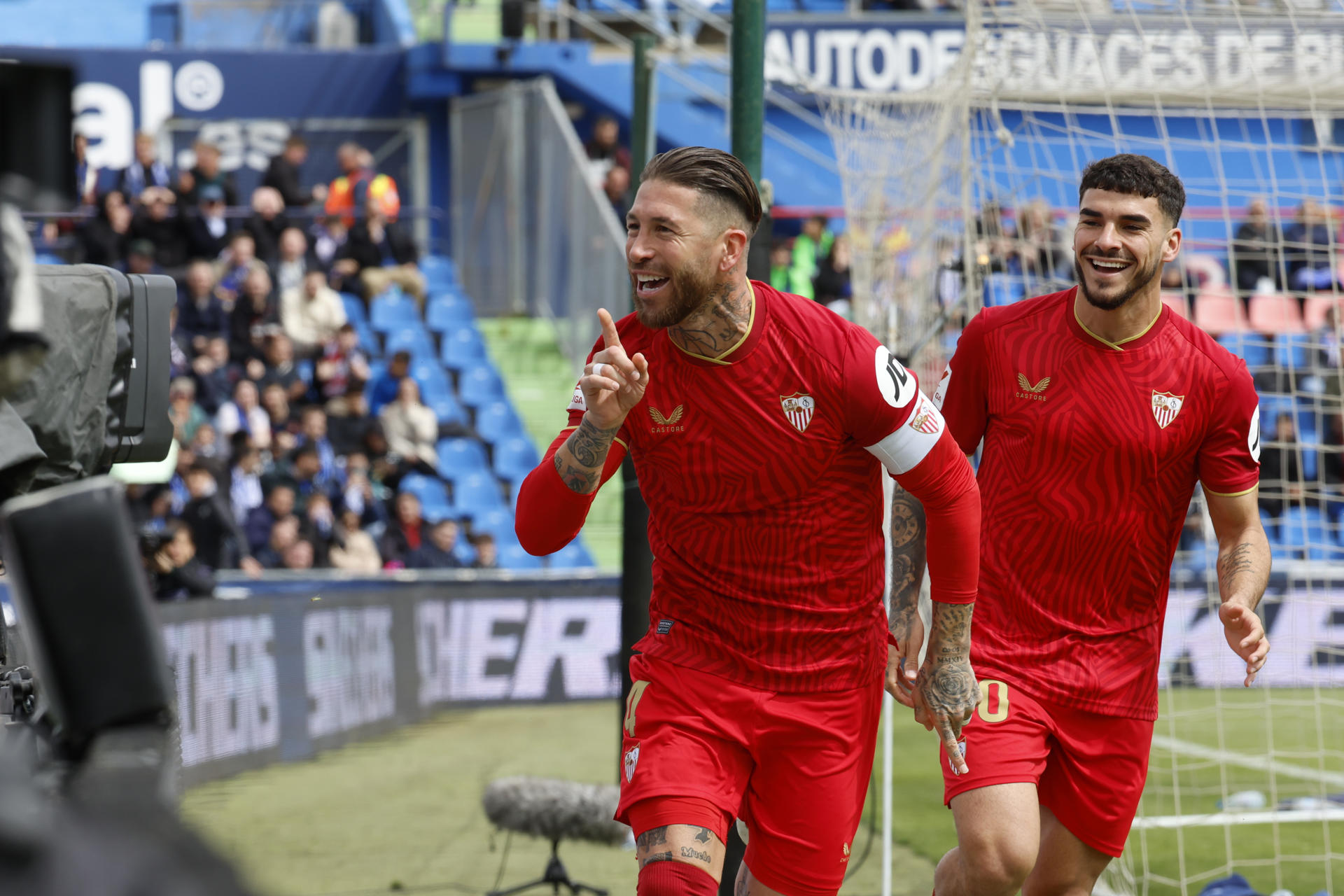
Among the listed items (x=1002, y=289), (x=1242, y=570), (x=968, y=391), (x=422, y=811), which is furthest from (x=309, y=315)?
(x=1242, y=570)

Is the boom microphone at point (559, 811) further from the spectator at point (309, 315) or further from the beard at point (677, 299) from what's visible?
the spectator at point (309, 315)

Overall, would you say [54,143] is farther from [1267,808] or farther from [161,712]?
[1267,808]

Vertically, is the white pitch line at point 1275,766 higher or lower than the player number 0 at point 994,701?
lower

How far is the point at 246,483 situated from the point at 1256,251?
28.0 ft

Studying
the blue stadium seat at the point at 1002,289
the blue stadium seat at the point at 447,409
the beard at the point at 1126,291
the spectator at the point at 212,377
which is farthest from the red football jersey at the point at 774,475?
the blue stadium seat at the point at 447,409

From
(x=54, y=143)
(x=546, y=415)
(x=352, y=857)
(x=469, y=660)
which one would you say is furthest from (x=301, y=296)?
(x=54, y=143)

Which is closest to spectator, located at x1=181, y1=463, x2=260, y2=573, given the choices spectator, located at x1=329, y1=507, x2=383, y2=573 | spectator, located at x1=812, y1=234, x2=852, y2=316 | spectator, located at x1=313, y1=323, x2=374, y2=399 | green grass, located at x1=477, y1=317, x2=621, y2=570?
spectator, located at x1=329, y1=507, x2=383, y2=573

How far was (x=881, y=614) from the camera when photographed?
4.28 metres

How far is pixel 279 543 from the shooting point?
499 inches

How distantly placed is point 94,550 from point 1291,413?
43.3 feet

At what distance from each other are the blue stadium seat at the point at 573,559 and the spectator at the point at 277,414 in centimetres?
277

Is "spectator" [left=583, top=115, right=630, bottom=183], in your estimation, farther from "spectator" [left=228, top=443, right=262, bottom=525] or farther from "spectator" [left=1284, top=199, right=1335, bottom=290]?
"spectator" [left=1284, top=199, right=1335, bottom=290]

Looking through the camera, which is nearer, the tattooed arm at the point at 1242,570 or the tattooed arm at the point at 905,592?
the tattooed arm at the point at 1242,570

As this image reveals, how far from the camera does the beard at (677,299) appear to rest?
3834 millimetres
